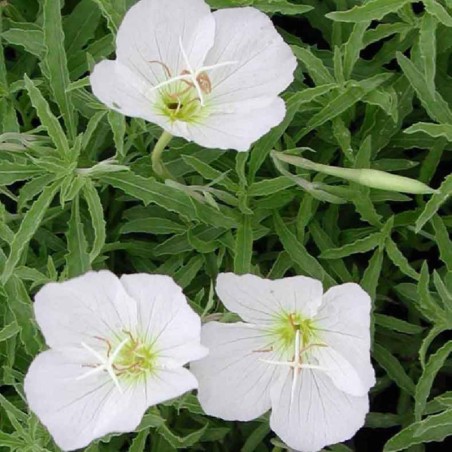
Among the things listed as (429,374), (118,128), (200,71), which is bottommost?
(429,374)

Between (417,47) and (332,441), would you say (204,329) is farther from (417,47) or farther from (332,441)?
(417,47)

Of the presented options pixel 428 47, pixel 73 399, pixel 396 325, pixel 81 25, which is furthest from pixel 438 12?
pixel 73 399

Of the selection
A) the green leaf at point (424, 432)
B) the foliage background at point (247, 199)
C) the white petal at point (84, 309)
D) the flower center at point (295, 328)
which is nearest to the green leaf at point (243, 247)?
the foliage background at point (247, 199)

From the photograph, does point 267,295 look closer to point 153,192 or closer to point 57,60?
point 153,192

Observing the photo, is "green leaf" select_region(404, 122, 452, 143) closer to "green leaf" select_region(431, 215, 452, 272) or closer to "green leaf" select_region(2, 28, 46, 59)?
"green leaf" select_region(431, 215, 452, 272)

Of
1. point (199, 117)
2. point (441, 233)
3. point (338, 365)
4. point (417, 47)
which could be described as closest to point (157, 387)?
point (338, 365)

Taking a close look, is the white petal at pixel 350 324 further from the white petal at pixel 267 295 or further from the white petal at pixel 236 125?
the white petal at pixel 236 125

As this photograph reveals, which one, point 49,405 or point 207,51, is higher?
point 207,51

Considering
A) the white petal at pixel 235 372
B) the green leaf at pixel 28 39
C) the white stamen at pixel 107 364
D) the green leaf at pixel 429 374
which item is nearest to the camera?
the white stamen at pixel 107 364
